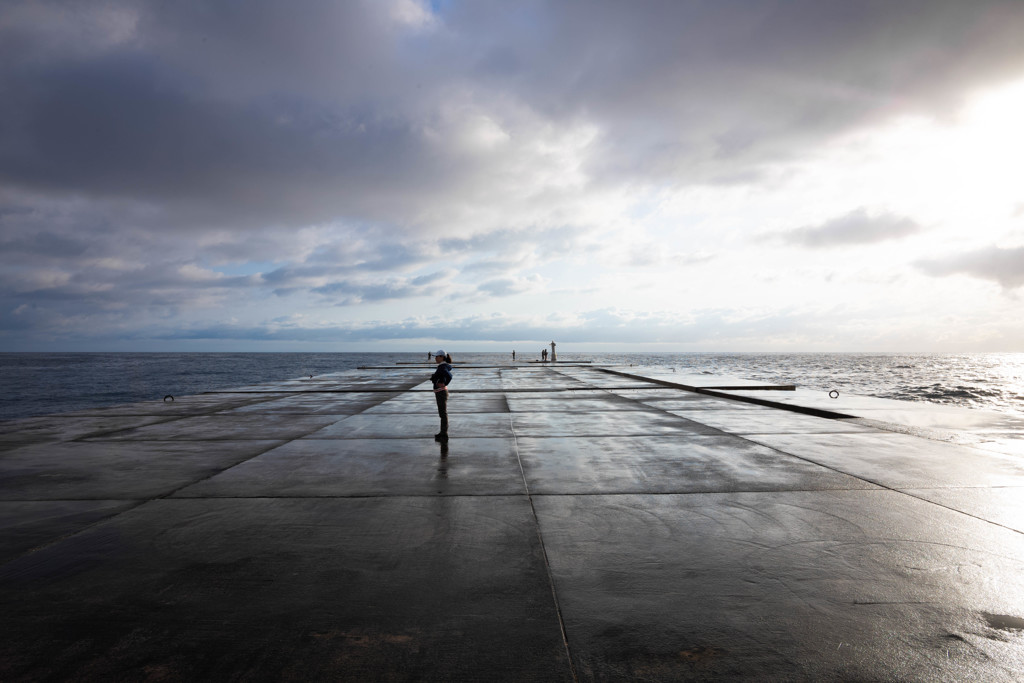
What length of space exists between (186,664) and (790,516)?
5.18 m

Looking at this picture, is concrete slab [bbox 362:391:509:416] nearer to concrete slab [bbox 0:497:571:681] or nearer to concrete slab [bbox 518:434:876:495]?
concrete slab [bbox 518:434:876:495]

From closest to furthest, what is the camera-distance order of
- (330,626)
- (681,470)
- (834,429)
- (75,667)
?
1. (75,667)
2. (330,626)
3. (681,470)
4. (834,429)

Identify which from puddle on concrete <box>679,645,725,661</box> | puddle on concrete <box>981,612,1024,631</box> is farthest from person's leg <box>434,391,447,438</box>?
puddle on concrete <box>981,612,1024,631</box>

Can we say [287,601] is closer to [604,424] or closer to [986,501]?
[986,501]

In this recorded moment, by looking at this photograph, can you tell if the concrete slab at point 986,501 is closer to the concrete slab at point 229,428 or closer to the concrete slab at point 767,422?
the concrete slab at point 767,422

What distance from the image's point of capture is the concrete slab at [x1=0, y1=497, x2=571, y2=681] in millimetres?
2775

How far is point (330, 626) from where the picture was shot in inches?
123

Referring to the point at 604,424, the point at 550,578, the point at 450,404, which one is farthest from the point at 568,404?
the point at 550,578

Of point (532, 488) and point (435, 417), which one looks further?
point (435, 417)

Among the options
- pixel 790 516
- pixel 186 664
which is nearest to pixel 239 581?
pixel 186 664

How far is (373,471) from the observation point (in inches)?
284

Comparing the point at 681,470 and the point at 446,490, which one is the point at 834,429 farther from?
the point at 446,490

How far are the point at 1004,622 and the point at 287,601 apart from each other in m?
4.63

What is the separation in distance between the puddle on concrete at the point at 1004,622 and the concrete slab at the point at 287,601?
8.95 ft
